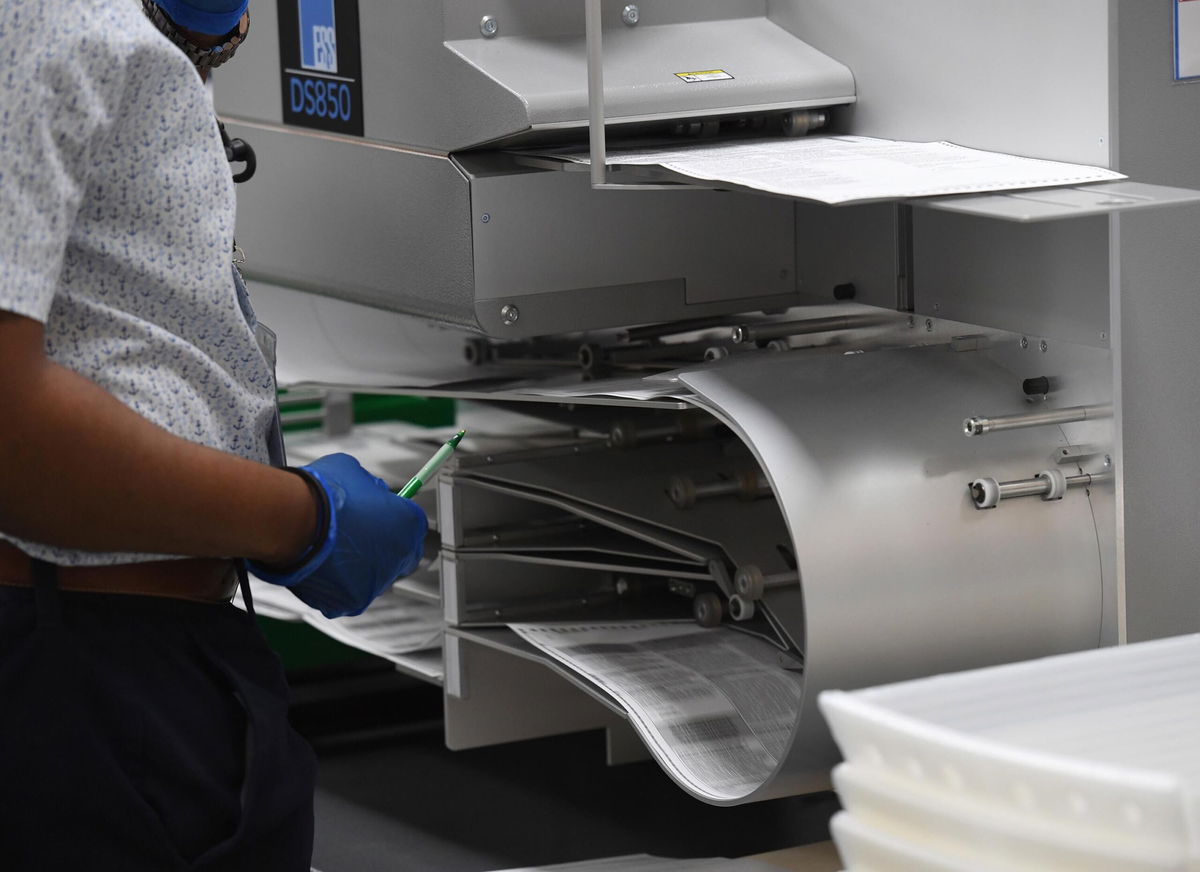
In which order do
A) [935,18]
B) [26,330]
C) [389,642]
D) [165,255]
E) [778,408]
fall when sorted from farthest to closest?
[389,642]
[935,18]
[778,408]
[165,255]
[26,330]

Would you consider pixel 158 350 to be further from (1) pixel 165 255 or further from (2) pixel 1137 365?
(2) pixel 1137 365

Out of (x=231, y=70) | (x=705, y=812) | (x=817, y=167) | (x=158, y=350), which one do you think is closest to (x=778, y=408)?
(x=817, y=167)

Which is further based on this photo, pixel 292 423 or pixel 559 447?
pixel 292 423

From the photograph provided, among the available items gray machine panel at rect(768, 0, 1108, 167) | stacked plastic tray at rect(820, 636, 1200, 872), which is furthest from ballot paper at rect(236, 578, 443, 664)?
stacked plastic tray at rect(820, 636, 1200, 872)

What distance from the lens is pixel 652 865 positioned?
2115mm

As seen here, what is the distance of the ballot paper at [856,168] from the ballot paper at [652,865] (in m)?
0.83

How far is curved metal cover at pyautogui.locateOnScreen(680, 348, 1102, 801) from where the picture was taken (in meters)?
1.63

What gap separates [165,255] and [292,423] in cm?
209

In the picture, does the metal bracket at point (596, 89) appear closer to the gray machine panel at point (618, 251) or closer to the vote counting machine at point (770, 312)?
the vote counting machine at point (770, 312)

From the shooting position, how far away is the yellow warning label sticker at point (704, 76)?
78.6 inches

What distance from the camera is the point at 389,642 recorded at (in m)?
2.47

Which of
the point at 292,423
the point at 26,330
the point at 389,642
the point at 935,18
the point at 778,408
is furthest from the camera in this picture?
the point at 292,423

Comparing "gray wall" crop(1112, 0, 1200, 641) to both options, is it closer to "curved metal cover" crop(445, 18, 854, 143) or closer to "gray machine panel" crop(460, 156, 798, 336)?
"curved metal cover" crop(445, 18, 854, 143)

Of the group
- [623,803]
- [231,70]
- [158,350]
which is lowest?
[623,803]
